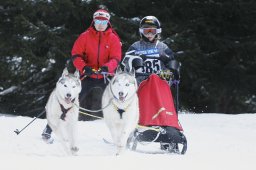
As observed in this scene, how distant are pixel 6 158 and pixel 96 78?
241 centimetres

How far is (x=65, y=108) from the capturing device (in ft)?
19.5

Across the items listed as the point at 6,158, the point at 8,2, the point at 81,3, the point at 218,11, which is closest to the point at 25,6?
the point at 8,2

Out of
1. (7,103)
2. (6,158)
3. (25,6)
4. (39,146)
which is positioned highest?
(25,6)

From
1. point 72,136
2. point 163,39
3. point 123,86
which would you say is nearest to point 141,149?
point 72,136

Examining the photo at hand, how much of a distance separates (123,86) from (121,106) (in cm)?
25

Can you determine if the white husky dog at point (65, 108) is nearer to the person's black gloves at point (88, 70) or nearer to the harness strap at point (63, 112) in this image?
the harness strap at point (63, 112)

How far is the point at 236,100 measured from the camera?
16719 millimetres

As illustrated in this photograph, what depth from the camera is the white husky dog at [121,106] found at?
5.90 m

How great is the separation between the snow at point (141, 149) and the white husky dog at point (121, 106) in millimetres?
248

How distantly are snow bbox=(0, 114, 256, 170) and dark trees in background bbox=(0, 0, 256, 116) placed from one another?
11.1ft

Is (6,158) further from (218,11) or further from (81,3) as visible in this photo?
(218,11)

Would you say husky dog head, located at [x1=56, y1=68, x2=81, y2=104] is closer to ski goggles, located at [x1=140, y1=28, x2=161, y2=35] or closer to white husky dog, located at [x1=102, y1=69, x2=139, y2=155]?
white husky dog, located at [x1=102, y1=69, x2=139, y2=155]

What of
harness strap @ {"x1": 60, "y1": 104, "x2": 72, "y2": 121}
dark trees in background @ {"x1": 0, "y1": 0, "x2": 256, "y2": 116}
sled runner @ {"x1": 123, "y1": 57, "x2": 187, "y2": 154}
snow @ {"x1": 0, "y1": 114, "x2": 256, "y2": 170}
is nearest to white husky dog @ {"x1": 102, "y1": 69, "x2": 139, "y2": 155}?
snow @ {"x1": 0, "y1": 114, "x2": 256, "y2": 170}

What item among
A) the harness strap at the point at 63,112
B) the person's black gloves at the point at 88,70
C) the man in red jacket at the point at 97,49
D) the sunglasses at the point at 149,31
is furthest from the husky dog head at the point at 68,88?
the sunglasses at the point at 149,31
